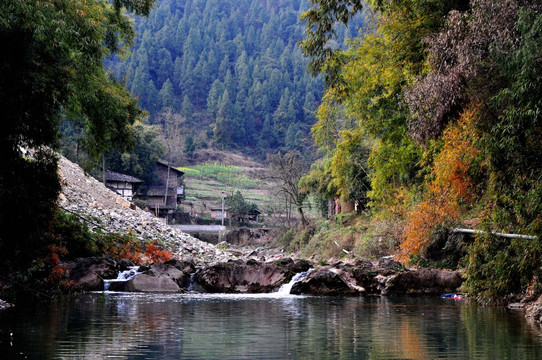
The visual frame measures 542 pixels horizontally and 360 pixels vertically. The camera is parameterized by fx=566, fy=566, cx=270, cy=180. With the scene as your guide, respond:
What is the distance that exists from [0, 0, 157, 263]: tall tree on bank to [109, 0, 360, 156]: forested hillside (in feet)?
326

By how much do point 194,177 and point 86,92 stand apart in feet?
292

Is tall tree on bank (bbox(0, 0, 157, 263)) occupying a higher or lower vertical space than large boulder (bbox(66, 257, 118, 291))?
higher

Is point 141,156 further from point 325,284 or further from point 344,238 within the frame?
point 325,284

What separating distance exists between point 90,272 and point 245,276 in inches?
186

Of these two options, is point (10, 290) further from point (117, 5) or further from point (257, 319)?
point (117, 5)

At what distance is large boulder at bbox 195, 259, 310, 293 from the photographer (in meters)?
17.8

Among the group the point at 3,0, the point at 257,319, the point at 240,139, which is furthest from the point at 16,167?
the point at 240,139

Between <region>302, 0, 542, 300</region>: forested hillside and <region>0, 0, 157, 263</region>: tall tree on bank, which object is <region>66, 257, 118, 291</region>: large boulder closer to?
<region>0, 0, 157, 263</region>: tall tree on bank

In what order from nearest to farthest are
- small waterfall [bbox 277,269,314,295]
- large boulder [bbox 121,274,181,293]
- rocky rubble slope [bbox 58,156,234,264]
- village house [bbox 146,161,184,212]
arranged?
large boulder [bbox 121,274,181,293], small waterfall [bbox 277,269,314,295], rocky rubble slope [bbox 58,156,234,264], village house [bbox 146,161,184,212]

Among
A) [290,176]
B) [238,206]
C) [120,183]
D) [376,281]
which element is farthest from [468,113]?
[238,206]

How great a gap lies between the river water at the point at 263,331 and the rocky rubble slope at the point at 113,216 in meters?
13.2

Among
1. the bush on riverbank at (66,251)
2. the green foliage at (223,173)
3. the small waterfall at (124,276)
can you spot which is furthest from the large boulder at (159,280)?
the green foliage at (223,173)

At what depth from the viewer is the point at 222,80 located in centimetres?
15012

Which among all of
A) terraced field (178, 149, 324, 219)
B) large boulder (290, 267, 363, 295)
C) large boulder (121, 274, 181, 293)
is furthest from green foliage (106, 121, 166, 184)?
large boulder (290, 267, 363, 295)
